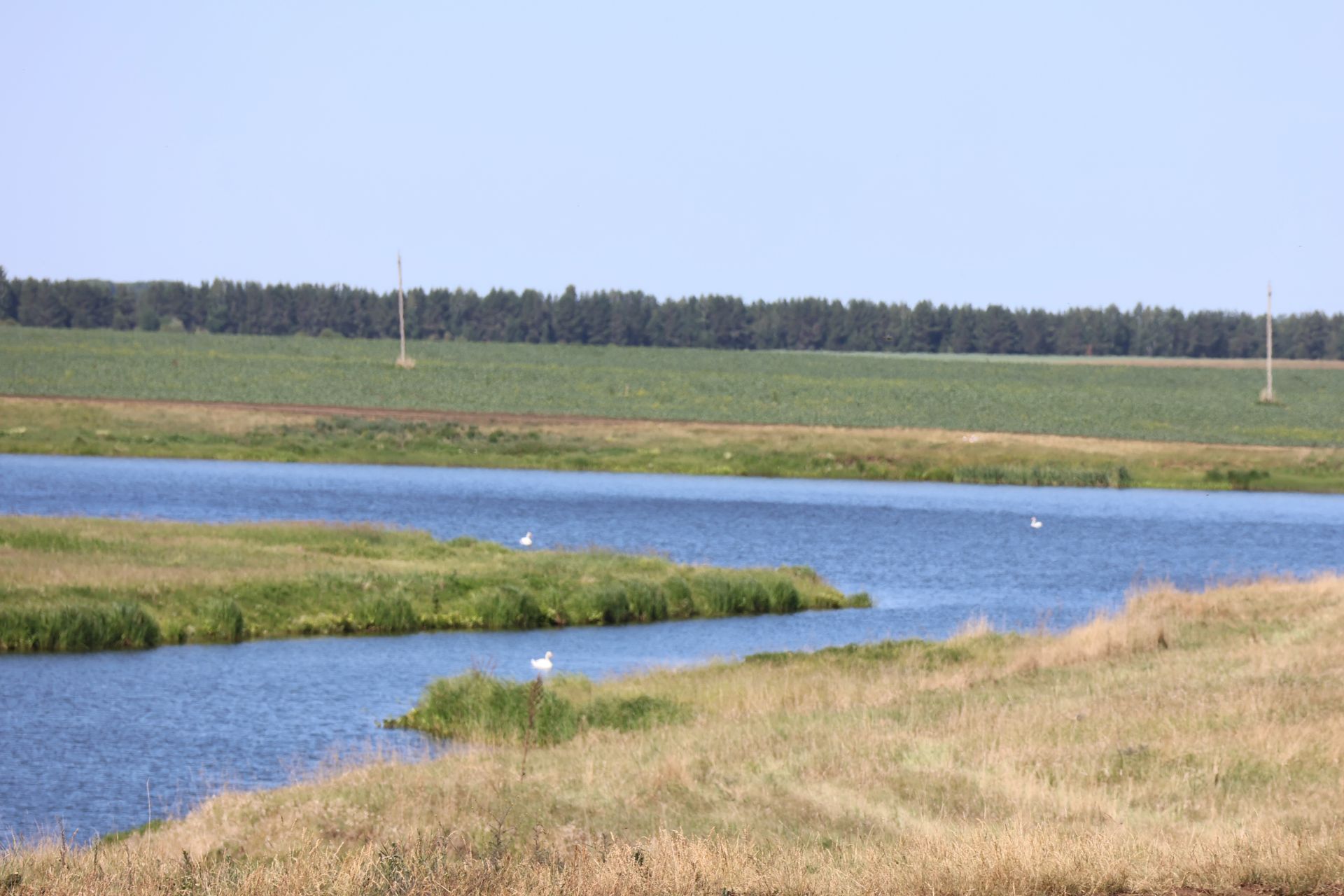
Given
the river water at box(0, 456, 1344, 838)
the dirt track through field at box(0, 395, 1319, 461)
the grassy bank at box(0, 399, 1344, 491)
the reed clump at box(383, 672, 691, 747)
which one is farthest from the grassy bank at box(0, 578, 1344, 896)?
the dirt track through field at box(0, 395, 1319, 461)

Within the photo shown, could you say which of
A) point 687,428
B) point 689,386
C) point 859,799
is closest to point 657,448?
point 687,428

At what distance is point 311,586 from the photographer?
31.8 m

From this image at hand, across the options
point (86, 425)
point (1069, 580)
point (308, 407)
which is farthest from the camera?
point (308, 407)

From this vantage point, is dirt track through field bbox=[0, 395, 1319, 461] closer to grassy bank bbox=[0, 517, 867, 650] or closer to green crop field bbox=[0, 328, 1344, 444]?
green crop field bbox=[0, 328, 1344, 444]

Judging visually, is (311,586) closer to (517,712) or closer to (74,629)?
(74,629)

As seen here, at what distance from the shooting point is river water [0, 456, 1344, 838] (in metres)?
20.2

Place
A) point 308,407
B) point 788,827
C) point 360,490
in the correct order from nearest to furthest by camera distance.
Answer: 1. point 788,827
2. point 360,490
3. point 308,407

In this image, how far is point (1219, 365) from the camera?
181m

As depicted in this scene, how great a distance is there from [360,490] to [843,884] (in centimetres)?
5456

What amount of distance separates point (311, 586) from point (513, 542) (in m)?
14.4

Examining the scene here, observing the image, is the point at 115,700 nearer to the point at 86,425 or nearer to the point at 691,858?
the point at 691,858

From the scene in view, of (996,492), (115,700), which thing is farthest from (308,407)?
(115,700)

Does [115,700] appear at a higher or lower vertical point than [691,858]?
lower

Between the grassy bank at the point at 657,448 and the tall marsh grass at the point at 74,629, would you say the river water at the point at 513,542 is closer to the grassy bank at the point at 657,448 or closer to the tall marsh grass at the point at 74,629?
the tall marsh grass at the point at 74,629
